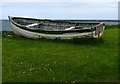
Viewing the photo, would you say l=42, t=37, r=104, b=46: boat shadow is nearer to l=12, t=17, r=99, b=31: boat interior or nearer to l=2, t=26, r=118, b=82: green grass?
l=2, t=26, r=118, b=82: green grass

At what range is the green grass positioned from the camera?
17156 mm

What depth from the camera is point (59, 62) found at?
787 inches

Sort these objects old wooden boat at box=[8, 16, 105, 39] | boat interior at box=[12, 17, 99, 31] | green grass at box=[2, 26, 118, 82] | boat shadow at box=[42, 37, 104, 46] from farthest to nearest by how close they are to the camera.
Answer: boat interior at box=[12, 17, 99, 31]
old wooden boat at box=[8, 16, 105, 39]
boat shadow at box=[42, 37, 104, 46]
green grass at box=[2, 26, 118, 82]

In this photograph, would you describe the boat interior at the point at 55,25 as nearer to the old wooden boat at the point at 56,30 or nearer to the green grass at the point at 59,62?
the old wooden boat at the point at 56,30

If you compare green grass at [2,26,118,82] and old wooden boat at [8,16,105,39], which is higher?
old wooden boat at [8,16,105,39]

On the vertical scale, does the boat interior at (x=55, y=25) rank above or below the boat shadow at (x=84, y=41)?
above

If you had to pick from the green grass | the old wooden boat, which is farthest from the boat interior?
the green grass

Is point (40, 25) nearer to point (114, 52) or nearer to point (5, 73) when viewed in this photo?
point (114, 52)

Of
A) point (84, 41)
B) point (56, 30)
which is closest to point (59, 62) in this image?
point (84, 41)

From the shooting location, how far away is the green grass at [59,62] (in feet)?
56.3

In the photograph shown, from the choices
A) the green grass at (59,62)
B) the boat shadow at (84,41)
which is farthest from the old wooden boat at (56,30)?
the green grass at (59,62)

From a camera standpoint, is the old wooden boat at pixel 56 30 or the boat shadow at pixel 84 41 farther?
the old wooden boat at pixel 56 30

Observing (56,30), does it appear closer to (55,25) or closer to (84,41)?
(84,41)

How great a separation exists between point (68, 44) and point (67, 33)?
2.86 metres
